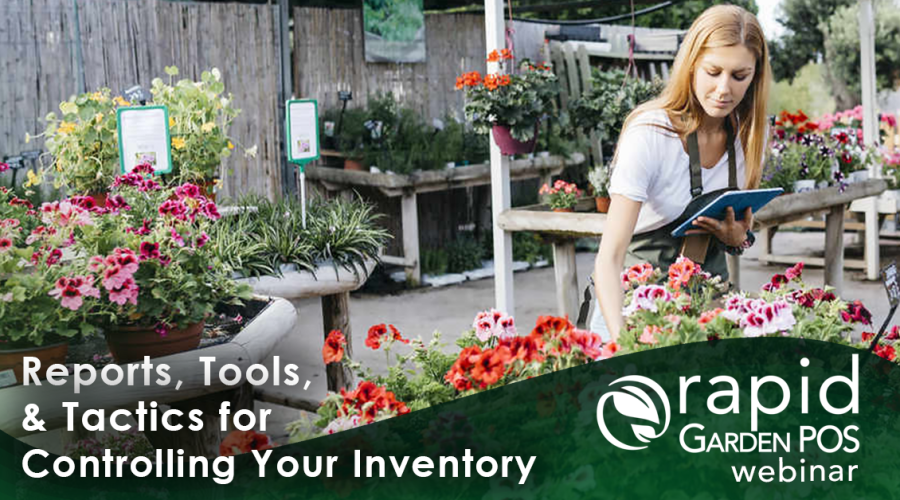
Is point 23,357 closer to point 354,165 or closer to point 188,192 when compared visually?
point 188,192

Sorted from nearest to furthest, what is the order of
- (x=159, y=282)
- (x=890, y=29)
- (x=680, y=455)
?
(x=680, y=455) → (x=159, y=282) → (x=890, y=29)

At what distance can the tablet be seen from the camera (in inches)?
87.0

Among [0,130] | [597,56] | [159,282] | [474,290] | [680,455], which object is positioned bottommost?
[474,290]

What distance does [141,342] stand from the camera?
2422mm

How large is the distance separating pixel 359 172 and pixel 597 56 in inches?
137

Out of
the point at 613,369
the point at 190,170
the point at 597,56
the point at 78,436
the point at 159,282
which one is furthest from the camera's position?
the point at 597,56

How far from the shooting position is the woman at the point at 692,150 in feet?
6.89

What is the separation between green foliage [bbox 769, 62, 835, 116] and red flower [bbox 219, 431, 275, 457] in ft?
45.3

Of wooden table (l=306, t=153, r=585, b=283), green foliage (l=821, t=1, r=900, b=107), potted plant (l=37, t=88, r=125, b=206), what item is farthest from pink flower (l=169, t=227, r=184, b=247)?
green foliage (l=821, t=1, r=900, b=107)

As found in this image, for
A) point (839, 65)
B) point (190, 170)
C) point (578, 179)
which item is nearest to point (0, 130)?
point (190, 170)

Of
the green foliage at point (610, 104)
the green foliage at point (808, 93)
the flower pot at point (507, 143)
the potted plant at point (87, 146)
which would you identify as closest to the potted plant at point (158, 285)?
the potted plant at point (87, 146)

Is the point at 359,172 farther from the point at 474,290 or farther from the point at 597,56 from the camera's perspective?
the point at 597,56

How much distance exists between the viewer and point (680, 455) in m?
1.42

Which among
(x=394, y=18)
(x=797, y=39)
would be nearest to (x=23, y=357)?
(x=394, y=18)
